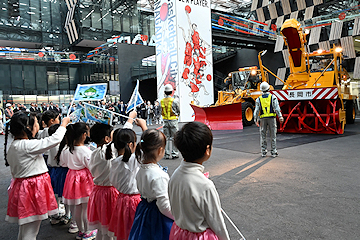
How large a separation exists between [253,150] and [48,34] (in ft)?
103

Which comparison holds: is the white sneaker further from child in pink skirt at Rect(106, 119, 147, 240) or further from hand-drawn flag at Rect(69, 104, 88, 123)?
hand-drawn flag at Rect(69, 104, 88, 123)

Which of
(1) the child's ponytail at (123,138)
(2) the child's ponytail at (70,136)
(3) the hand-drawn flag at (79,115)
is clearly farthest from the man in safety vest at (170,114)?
(1) the child's ponytail at (123,138)

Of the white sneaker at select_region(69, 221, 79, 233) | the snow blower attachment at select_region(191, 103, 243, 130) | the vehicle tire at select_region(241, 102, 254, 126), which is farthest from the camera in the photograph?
the vehicle tire at select_region(241, 102, 254, 126)

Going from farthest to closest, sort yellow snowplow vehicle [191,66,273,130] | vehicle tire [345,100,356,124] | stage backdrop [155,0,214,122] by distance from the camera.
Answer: stage backdrop [155,0,214,122] → vehicle tire [345,100,356,124] → yellow snowplow vehicle [191,66,273,130]

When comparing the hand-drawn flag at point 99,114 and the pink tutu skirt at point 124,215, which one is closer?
the pink tutu skirt at point 124,215

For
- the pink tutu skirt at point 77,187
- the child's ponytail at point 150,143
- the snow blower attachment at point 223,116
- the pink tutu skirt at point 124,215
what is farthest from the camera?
the snow blower attachment at point 223,116

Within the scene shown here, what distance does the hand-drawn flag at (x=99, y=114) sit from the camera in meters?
2.64

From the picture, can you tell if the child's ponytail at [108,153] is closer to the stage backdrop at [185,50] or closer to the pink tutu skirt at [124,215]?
the pink tutu skirt at [124,215]

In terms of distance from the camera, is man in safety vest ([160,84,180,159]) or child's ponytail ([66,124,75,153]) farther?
man in safety vest ([160,84,180,159])

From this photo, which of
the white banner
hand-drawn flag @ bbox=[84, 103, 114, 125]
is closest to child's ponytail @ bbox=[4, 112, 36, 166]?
hand-drawn flag @ bbox=[84, 103, 114, 125]

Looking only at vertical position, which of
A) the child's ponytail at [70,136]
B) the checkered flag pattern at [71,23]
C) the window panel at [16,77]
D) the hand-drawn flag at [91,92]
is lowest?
the child's ponytail at [70,136]

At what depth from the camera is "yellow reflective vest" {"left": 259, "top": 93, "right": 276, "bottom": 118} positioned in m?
6.57

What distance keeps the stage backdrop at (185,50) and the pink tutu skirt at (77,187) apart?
12.3m

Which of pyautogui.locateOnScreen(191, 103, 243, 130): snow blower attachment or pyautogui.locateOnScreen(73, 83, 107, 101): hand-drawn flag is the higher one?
pyautogui.locateOnScreen(73, 83, 107, 101): hand-drawn flag
